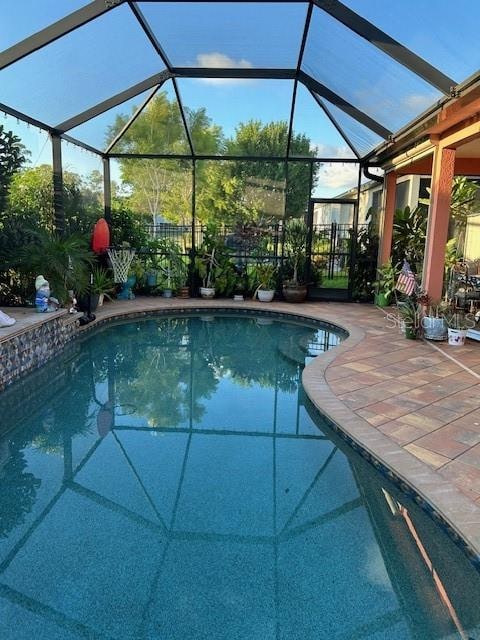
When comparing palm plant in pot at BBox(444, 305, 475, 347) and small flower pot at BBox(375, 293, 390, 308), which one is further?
small flower pot at BBox(375, 293, 390, 308)

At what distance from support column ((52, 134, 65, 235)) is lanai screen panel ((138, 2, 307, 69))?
2.50 meters

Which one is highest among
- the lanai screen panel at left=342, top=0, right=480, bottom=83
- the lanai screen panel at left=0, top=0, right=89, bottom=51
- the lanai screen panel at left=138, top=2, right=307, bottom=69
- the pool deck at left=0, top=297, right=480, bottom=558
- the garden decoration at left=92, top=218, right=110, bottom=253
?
the lanai screen panel at left=138, top=2, right=307, bottom=69

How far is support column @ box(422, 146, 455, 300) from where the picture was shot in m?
6.90

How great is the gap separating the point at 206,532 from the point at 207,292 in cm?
835

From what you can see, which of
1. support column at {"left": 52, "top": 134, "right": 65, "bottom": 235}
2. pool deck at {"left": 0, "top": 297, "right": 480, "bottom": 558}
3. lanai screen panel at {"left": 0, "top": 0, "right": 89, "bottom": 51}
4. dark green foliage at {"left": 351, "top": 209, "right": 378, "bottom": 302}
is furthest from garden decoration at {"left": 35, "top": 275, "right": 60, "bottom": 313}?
dark green foliage at {"left": 351, "top": 209, "right": 378, "bottom": 302}

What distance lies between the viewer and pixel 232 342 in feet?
24.6

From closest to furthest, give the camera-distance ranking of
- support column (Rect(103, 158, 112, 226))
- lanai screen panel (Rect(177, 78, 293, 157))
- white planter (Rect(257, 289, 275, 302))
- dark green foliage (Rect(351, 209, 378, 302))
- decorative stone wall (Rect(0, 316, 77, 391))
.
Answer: decorative stone wall (Rect(0, 316, 77, 391))
lanai screen panel (Rect(177, 78, 293, 157))
white planter (Rect(257, 289, 275, 302))
dark green foliage (Rect(351, 209, 378, 302))
support column (Rect(103, 158, 112, 226))

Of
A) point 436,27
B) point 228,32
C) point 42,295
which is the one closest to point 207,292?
point 42,295

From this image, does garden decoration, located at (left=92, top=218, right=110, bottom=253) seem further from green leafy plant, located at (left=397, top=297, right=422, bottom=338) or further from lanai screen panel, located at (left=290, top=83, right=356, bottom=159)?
green leafy plant, located at (left=397, top=297, right=422, bottom=338)

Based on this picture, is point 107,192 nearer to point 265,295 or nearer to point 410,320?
point 265,295

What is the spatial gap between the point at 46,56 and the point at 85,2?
1041mm

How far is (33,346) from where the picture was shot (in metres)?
5.76

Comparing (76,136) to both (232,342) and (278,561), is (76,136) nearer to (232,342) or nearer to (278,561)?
(232,342)

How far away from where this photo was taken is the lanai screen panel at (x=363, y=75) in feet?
19.0
